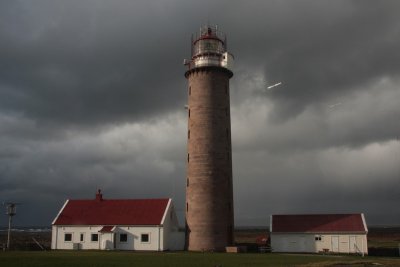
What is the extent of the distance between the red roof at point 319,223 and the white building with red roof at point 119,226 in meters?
9.70

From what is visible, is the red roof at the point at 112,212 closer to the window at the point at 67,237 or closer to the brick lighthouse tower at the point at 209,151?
the window at the point at 67,237

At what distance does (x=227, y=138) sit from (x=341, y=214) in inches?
516

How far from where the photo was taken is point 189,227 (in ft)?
139

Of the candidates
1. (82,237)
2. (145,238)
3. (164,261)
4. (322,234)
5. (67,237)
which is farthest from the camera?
(67,237)

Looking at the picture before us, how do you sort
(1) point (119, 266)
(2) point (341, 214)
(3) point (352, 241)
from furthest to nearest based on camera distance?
1. (2) point (341, 214)
2. (3) point (352, 241)
3. (1) point (119, 266)

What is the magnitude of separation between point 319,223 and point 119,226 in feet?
61.0

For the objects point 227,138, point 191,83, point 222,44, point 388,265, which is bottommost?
point 388,265

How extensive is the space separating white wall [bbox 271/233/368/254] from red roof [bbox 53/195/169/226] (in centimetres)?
1122

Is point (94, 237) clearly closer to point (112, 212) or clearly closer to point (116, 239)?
point (116, 239)

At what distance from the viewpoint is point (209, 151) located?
42.3 meters

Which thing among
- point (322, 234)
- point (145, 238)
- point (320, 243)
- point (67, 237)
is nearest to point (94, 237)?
point (67, 237)

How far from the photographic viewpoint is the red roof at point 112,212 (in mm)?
43750

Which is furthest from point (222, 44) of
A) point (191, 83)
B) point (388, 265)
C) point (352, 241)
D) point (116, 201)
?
point (388, 265)

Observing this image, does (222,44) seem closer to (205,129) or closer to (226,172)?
(205,129)
